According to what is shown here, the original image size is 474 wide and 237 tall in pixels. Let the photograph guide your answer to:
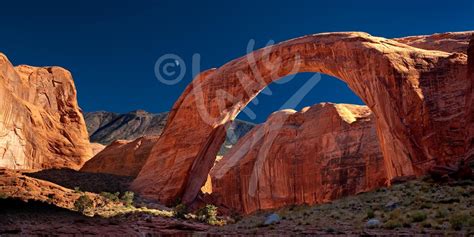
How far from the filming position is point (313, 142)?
4331 centimetres

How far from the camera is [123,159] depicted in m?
40.2

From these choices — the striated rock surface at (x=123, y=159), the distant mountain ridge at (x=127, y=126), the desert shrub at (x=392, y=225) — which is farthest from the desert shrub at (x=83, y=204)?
the distant mountain ridge at (x=127, y=126)

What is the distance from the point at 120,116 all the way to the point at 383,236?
114161mm

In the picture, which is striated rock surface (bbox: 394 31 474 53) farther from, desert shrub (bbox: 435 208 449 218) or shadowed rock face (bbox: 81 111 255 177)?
desert shrub (bbox: 435 208 449 218)

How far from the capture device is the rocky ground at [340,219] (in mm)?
10805

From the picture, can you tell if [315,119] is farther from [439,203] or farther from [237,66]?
[439,203]

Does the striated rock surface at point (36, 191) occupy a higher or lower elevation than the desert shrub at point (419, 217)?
higher

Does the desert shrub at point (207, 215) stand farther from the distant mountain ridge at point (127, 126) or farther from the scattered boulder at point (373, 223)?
the distant mountain ridge at point (127, 126)

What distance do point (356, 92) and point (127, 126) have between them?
87.8 m

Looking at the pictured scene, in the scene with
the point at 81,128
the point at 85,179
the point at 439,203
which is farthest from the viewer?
the point at 81,128

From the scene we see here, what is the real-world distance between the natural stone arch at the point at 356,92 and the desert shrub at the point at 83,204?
6546 millimetres

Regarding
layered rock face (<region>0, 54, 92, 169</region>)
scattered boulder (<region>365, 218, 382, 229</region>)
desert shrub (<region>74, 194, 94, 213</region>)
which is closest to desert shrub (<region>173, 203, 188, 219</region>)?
desert shrub (<region>74, 194, 94, 213</region>)

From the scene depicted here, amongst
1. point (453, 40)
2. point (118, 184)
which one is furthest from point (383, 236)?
point (453, 40)

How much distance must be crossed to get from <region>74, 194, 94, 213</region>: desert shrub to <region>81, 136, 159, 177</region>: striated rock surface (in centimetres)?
1831
